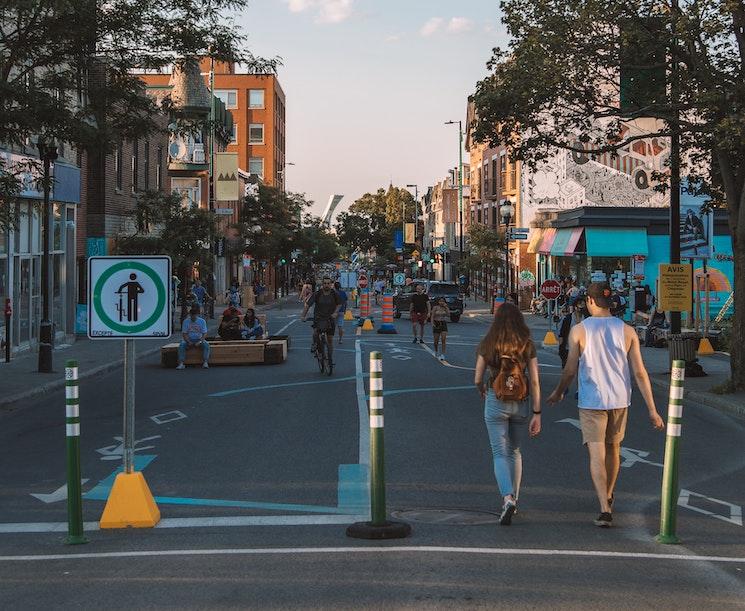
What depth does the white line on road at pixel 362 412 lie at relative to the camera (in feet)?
40.6

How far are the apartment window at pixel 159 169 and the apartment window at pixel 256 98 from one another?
64532 mm

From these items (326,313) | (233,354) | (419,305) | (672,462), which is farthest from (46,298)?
(672,462)

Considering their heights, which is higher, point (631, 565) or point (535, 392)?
point (535, 392)

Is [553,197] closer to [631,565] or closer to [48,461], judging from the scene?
[48,461]

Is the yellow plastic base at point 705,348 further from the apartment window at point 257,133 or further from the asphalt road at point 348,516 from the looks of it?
the apartment window at point 257,133

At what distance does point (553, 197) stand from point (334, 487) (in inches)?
2063

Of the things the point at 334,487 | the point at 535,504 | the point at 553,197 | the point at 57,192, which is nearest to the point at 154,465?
the point at 334,487

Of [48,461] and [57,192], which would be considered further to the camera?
[57,192]

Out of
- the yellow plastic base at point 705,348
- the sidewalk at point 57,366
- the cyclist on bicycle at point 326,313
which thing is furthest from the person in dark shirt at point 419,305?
the cyclist on bicycle at point 326,313

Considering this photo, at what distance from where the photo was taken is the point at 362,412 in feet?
54.1

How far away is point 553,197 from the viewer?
6141 cm

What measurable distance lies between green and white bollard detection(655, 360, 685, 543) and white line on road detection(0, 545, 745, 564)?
1.25 ft

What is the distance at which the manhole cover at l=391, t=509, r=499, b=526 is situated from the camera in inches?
347

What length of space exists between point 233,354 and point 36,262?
325 inches
